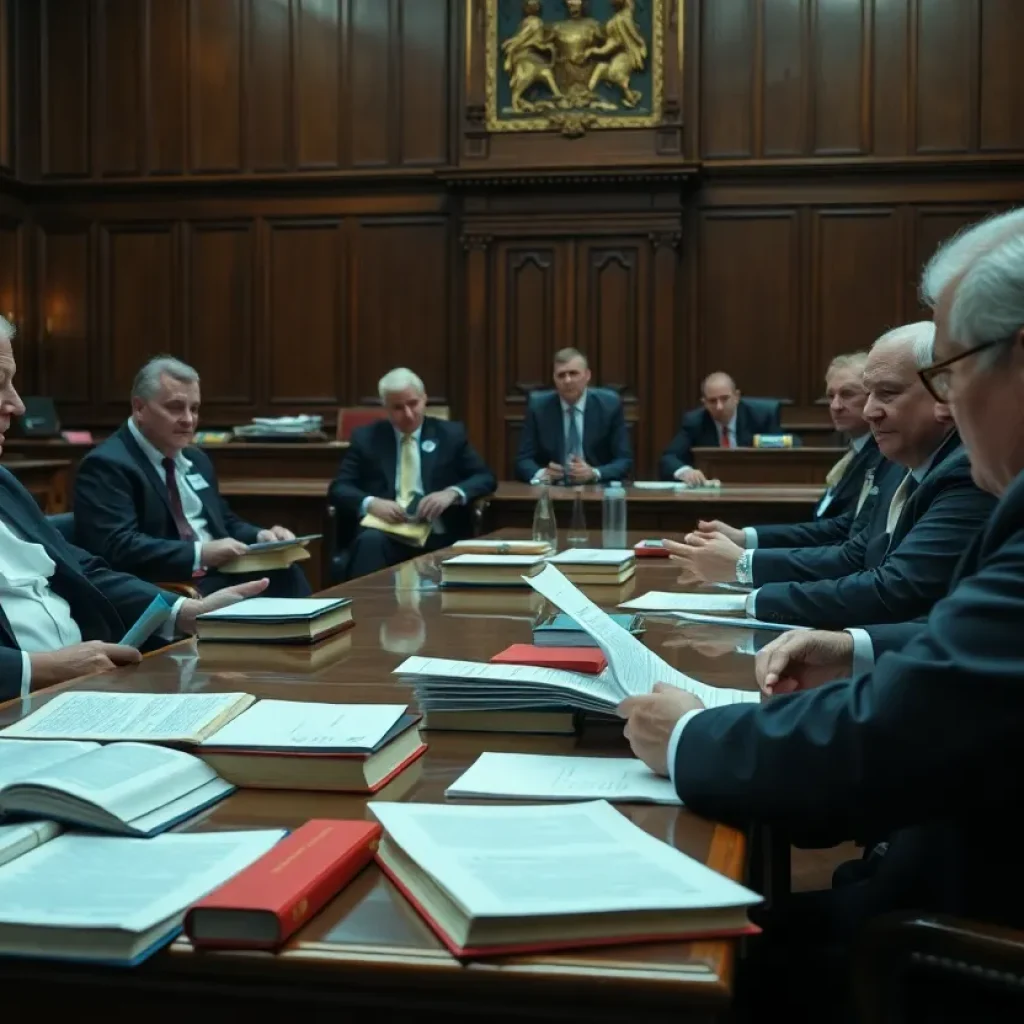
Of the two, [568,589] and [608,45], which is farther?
[608,45]

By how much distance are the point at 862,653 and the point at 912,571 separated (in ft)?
2.20

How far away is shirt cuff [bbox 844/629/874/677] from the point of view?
1736mm

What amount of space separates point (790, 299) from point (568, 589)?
759 cm

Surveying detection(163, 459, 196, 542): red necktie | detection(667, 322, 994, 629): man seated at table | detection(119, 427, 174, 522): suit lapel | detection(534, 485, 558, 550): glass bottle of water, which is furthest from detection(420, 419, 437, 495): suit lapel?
detection(667, 322, 994, 629): man seated at table

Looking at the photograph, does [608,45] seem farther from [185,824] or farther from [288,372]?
[185,824]

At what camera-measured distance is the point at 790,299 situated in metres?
8.80

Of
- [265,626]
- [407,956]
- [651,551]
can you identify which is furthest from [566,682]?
[651,551]

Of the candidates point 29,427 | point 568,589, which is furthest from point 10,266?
point 568,589

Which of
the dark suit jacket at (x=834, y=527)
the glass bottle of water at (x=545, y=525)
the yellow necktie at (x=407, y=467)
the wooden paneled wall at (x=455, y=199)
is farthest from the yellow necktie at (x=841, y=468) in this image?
the wooden paneled wall at (x=455, y=199)

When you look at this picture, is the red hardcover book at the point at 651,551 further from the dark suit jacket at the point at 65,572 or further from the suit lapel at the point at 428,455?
the suit lapel at the point at 428,455

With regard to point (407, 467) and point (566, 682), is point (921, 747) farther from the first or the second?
point (407, 467)

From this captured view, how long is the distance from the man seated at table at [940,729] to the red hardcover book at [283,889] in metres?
0.36

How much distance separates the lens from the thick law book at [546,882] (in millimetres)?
918

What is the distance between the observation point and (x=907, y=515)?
248 centimetres
